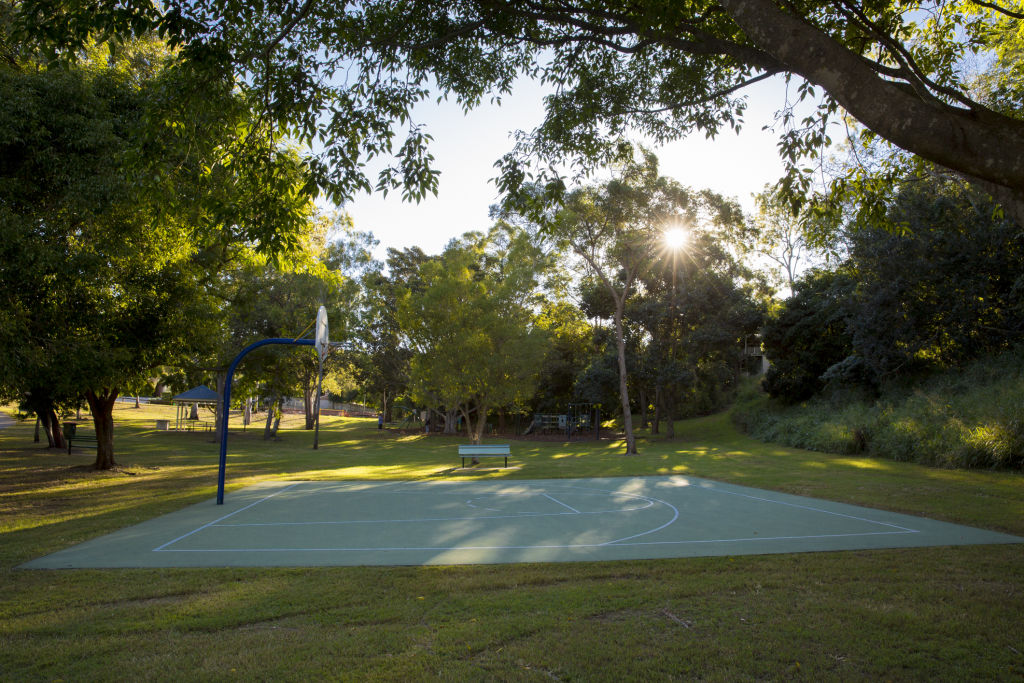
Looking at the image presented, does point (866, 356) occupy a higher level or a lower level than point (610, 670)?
higher

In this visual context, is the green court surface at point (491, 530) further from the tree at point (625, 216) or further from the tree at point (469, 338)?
the tree at point (625, 216)

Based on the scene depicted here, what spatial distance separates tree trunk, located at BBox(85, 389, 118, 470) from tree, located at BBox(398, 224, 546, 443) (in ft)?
35.7

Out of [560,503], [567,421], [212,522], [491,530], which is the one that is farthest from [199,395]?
[491,530]

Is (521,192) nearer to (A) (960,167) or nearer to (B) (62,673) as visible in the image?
(A) (960,167)

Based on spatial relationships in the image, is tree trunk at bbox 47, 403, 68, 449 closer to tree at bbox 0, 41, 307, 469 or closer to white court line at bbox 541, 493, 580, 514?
tree at bbox 0, 41, 307, 469

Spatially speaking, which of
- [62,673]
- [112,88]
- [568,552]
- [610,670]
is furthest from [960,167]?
[112,88]

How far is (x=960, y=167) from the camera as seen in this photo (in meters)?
3.56

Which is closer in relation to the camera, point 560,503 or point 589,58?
point 589,58

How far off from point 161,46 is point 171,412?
55106 millimetres

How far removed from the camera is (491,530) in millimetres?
8758

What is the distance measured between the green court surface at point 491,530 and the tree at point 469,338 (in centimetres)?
1077

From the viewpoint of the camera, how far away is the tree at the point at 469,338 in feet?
77.6

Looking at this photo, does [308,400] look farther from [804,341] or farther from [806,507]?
[806,507]

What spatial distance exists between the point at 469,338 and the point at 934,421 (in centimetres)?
1656
